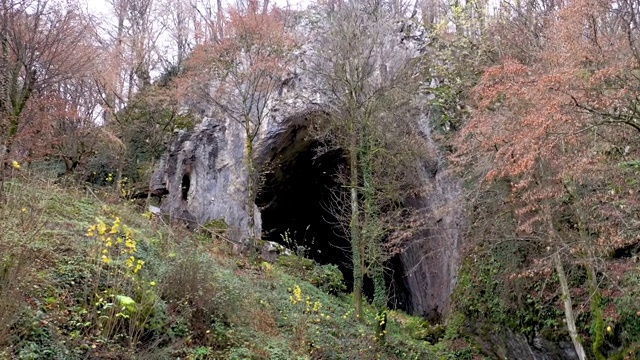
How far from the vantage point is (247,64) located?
13.4 m

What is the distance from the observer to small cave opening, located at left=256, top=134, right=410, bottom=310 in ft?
56.0

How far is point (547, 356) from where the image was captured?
30.1ft

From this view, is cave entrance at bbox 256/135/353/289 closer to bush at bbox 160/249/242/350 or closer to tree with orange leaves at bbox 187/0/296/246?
tree with orange leaves at bbox 187/0/296/246

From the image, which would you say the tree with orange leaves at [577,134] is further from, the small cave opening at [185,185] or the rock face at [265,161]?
the small cave opening at [185,185]

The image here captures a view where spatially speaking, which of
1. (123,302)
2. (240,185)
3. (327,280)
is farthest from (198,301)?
(240,185)

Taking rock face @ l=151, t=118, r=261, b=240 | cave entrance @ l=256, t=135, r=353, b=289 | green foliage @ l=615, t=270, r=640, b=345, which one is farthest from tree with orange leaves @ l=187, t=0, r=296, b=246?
green foliage @ l=615, t=270, r=640, b=345

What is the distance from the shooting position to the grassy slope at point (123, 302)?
4387 mm

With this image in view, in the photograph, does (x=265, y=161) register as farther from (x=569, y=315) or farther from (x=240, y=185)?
(x=569, y=315)

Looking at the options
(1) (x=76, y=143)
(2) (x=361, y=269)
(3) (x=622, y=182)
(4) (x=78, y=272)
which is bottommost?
(2) (x=361, y=269)

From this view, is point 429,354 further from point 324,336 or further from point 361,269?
point 324,336

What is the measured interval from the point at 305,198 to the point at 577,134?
14.5 meters

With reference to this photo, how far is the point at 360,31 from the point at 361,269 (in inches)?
224

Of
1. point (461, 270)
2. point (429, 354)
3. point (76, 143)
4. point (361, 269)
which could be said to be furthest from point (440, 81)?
point (76, 143)

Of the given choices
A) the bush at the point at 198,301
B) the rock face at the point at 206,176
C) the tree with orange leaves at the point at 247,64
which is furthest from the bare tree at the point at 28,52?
the rock face at the point at 206,176
